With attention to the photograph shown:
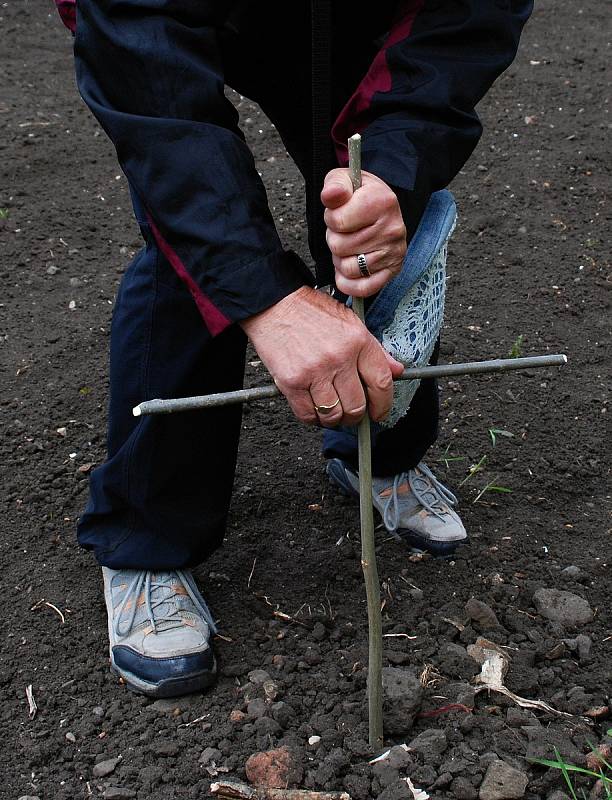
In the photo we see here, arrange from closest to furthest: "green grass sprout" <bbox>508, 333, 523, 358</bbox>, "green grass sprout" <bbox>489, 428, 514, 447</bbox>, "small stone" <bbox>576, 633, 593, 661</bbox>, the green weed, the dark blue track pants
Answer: the green weed → the dark blue track pants → "small stone" <bbox>576, 633, 593, 661</bbox> → "green grass sprout" <bbox>489, 428, 514, 447</bbox> → "green grass sprout" <bbox>508, 333, 523, 358</bbox>

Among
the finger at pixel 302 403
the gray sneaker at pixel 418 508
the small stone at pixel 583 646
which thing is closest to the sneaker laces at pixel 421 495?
the gray sneaker at pixel 418 508

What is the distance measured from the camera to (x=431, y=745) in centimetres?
167

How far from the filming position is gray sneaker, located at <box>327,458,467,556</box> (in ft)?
7.22

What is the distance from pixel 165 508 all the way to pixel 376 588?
0.55m

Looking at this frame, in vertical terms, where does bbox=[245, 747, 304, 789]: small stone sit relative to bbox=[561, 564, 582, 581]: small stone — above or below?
above

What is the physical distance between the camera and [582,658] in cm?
192

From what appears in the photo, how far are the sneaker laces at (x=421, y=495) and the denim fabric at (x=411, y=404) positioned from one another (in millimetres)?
27

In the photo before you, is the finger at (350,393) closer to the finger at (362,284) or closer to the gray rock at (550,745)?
the finger at (362,284)

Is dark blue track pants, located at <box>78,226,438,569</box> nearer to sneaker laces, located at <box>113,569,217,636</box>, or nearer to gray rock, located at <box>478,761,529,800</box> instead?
sneaker laces, located at <box>113,569,217,636</box>

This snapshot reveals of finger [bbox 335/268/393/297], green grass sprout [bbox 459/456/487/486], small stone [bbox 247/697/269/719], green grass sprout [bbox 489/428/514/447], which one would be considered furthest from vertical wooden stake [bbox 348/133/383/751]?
green grass sprout [bbox 489/428/514/447]

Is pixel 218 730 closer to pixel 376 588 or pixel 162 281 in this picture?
pixel 376 588

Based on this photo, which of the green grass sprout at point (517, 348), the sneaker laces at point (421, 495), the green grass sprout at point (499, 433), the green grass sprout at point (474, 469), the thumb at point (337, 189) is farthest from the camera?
the green grass sprout at point (517, 348)

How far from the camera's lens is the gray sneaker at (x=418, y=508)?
2201mm

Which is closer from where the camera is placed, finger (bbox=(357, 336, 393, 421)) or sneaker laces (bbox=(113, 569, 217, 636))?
finger (bbox=(357, 336, 393, 421))
